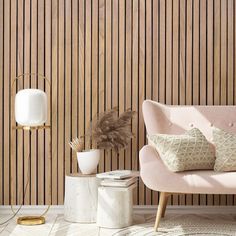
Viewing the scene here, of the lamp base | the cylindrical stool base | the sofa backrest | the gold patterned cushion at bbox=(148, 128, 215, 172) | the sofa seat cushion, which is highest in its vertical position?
the sofa backrest

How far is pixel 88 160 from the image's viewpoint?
3969mm

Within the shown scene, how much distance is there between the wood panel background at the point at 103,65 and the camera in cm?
436

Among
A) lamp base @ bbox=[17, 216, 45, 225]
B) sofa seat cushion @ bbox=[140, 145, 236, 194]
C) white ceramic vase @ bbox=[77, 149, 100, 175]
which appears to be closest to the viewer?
sofa seat cushion @ bbox=[140, 145, 236, 194]

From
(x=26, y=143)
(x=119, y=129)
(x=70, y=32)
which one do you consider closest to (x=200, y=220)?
(x=119, y=129)

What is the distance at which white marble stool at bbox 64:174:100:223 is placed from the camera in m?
3.86

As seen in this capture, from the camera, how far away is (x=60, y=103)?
14.3 ft

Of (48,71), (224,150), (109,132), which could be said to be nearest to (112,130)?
(109,132)

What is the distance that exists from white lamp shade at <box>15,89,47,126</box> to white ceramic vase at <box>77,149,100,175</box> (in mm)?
437

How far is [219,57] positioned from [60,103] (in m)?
1.44

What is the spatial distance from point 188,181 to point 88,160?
35.3 inches

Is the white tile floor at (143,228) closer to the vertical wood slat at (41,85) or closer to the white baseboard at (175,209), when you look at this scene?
the white baseboard at (175,209)

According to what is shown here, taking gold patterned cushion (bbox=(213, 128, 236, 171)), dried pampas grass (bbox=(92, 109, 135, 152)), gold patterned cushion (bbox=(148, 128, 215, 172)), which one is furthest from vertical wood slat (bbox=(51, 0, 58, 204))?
gold patterned cushion (bbox=(213, 128, 236, 171))

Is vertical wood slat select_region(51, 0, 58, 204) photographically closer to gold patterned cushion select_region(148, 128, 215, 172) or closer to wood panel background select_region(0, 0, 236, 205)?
wood panel background select_region(0, 0, 236, 205)

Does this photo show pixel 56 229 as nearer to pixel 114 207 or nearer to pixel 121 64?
pixel 114 207
